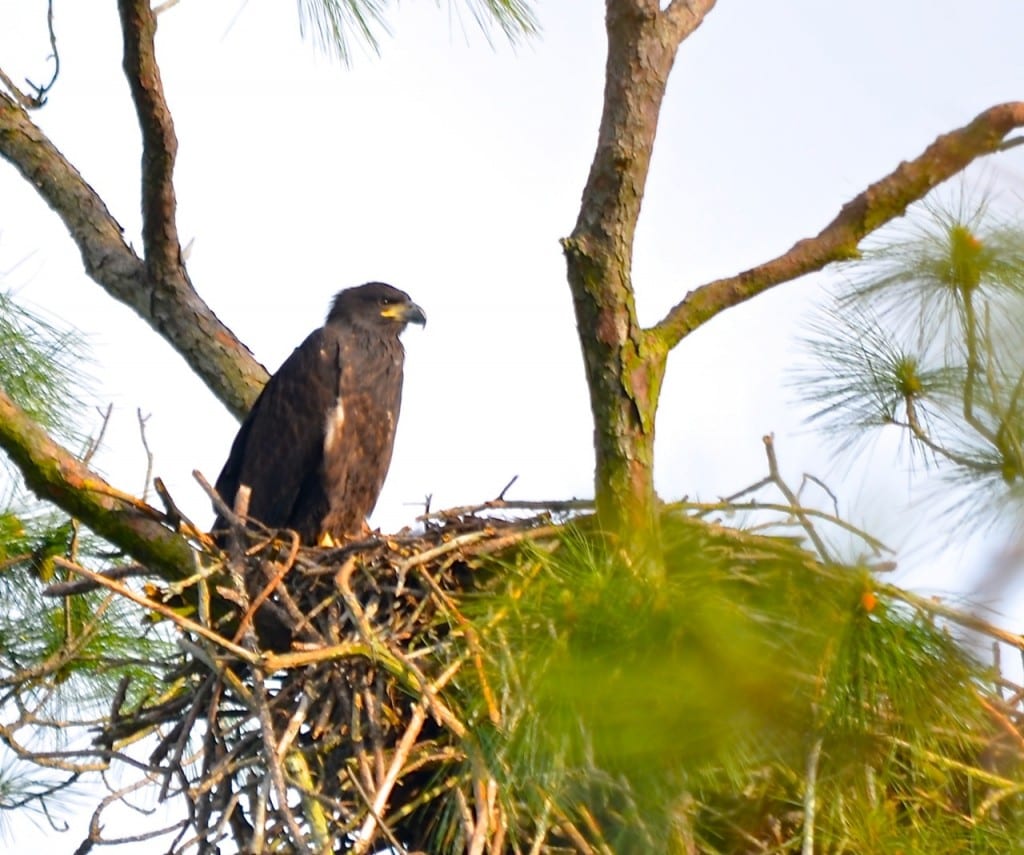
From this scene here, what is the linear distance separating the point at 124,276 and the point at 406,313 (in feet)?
4.76

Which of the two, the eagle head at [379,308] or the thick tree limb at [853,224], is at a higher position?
the eagle head at [379,308]

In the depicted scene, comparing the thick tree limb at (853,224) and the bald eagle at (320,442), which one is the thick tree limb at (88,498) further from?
the bald eagle at (320,442)

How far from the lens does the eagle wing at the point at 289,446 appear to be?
623cm

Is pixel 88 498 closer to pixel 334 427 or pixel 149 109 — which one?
pixel 149 109

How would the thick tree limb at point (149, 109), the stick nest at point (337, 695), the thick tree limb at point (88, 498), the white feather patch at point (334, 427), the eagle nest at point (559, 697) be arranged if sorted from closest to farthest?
the eagle nest at point (559, 697)
the stick nest at point (337, 695)
the thick tree limb at point (88, 498)
the thick tree limb at point (149, 109)
the white feather patch at point (334, 427)

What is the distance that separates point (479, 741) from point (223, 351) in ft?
9.09

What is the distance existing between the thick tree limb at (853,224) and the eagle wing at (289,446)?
91.4 inches

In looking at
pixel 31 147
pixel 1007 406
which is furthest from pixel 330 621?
pixel 31 147

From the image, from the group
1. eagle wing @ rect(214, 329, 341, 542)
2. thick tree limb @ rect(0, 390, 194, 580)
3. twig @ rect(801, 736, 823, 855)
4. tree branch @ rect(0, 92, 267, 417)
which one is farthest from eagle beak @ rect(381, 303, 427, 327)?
twig @ rect(801, 736, 823, 855)

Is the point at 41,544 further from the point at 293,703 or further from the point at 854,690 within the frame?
the point at 854,690

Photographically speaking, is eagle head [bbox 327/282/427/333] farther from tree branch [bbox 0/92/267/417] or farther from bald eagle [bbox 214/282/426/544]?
tree branch [bbox 0/92/267/417]

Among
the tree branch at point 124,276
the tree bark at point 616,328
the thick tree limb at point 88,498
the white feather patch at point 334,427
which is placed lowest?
the thick tree limb at point 88,498

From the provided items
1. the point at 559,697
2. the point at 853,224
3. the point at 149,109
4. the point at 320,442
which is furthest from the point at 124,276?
the point at 559,697

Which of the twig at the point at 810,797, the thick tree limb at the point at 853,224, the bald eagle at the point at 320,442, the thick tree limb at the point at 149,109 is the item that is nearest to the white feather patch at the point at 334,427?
the bald eagle at the point at 320,442
